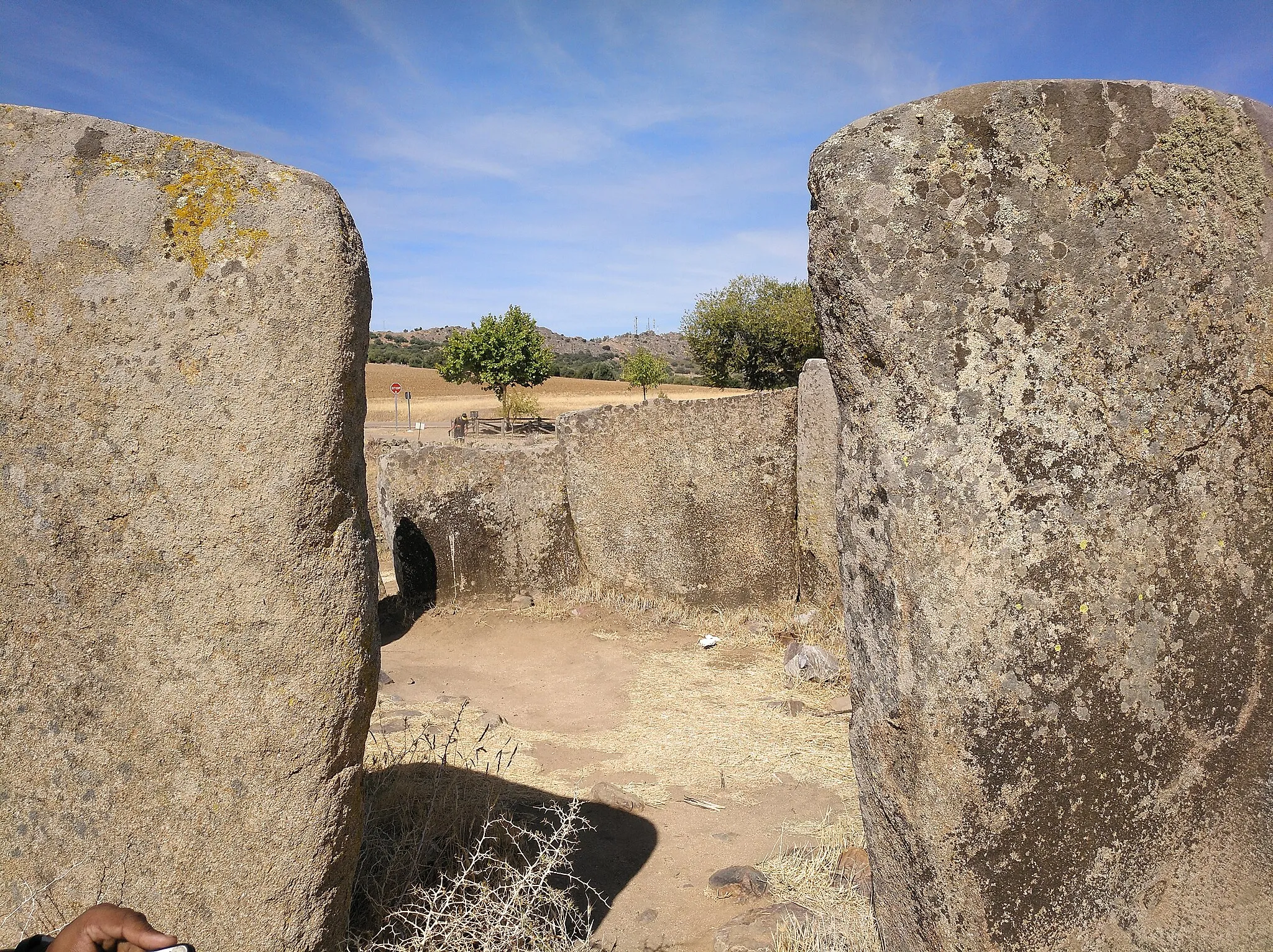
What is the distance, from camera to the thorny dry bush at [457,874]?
2.82 meters

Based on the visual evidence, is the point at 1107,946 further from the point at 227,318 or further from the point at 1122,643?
the point at 227,318

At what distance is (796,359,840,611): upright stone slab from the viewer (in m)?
6.55

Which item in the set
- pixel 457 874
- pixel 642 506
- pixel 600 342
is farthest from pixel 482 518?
pixel 600 342

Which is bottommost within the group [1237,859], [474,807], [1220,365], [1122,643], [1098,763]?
[474,807]

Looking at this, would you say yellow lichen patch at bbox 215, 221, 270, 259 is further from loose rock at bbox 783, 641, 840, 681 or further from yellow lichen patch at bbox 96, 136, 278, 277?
loose rock at bbox 783, 641, 840, 681

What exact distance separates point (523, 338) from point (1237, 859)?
34.1 m

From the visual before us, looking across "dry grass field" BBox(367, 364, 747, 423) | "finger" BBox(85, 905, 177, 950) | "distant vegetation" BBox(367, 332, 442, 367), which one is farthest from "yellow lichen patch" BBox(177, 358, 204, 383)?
"distant vegetation" BBox(367, 332, 442, 367)

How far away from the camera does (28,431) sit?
224 centimetres

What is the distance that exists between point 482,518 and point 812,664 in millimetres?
3218

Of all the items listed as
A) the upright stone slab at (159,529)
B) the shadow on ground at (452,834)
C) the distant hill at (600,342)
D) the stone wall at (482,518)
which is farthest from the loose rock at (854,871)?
the distant hill at (600,342)

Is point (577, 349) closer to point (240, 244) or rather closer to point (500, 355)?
point (500, 355)

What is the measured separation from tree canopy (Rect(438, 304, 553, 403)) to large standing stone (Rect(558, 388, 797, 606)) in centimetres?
2736

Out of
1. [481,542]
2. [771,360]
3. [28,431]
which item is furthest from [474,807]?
[771,360]

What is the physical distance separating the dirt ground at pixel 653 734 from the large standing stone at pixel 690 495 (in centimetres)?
35
